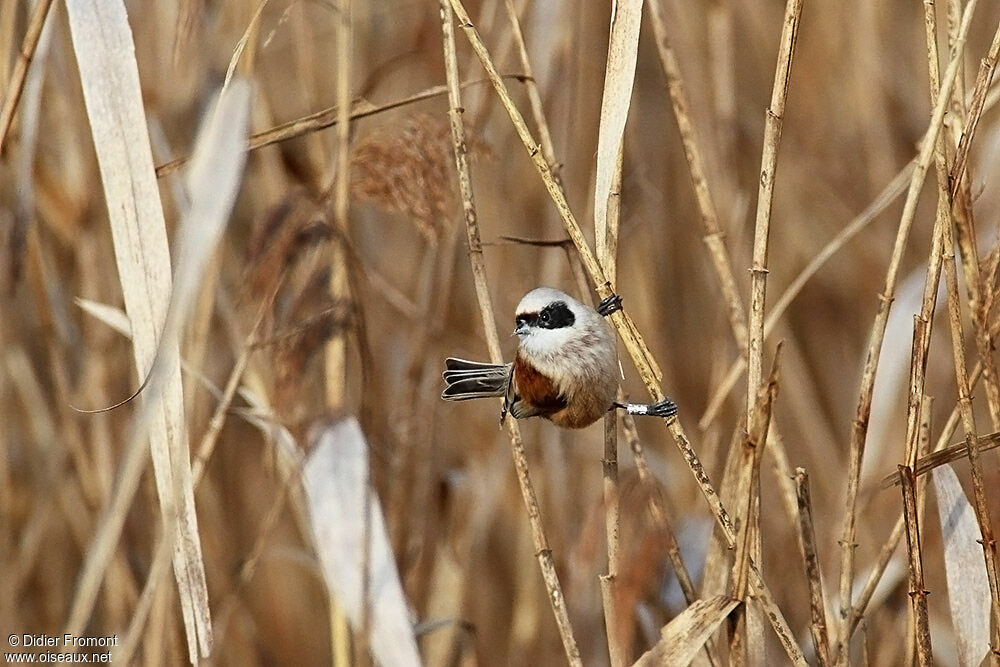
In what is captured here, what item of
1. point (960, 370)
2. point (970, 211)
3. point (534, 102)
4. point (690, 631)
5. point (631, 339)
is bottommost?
point (690, 631)

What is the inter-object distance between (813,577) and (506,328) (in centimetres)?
121

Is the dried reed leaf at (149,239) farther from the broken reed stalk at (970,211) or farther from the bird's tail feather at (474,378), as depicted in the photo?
the broken reed stalk at (970,211)

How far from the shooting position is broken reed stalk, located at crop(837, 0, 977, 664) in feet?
3.98

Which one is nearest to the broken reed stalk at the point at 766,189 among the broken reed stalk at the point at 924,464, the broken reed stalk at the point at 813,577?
the broken reed stalk at the point at 813,577

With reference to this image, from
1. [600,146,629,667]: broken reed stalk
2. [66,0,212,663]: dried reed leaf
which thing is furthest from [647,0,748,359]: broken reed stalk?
[66,0,212,663]: dried reed leaf

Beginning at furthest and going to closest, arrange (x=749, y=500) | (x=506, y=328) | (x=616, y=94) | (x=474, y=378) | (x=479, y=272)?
1. (x=506, y=328)
2. (x=474, y=378)
3. (x=479, y=272)
4. (x=616, y=94)
5. (x=749, y=500)

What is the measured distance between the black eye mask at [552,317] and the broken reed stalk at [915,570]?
0.50 metres

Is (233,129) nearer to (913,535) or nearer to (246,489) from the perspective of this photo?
(913,535)

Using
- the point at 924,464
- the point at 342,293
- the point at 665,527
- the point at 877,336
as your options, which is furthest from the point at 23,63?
the point at 924,464

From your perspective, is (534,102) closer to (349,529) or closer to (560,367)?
(560,367)

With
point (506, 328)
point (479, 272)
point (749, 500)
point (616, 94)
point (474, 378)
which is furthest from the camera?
point (506, 328)

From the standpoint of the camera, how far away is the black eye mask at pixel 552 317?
1454 mm

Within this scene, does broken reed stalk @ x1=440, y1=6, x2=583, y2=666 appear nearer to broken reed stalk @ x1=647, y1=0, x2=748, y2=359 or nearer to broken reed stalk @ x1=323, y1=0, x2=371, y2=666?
broken reed stalk @ x1=323, y1=0, x2=371, y2=666

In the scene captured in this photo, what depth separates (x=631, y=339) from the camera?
1.23 m
